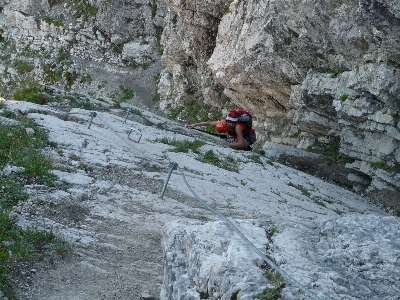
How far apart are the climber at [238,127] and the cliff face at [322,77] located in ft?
10.1

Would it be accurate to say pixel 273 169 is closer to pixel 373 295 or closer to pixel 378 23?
pixel 378 23

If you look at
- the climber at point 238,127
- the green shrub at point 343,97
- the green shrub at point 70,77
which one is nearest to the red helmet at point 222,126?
the climber at point 238,127

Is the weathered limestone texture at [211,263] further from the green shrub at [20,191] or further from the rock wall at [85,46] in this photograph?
the rock wall at [85,46]

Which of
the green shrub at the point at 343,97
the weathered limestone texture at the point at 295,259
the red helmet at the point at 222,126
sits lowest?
the red helmet at the point at 222,126

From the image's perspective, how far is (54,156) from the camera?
9867 millimetres

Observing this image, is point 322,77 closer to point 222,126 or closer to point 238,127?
point 238,127

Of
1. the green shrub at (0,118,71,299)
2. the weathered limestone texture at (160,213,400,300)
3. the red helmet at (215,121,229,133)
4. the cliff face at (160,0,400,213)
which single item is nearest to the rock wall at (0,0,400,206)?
the cliff face at (160,0,400,213)

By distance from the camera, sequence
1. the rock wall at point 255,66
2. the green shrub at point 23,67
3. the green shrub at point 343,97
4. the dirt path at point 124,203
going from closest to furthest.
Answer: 1. the dirt path at point 124,203
2. the rock wall at point 255,66
3. the green shrub at point 343,97
4. the green shrub at point 23,67

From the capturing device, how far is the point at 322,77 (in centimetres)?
1723

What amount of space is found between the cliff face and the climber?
10.1 ft

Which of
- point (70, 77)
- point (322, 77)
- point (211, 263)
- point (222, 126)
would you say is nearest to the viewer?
point (211, 263)

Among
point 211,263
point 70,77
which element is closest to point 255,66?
point 211,263

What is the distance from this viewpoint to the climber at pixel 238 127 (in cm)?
1694

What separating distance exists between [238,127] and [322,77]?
4.07 m
